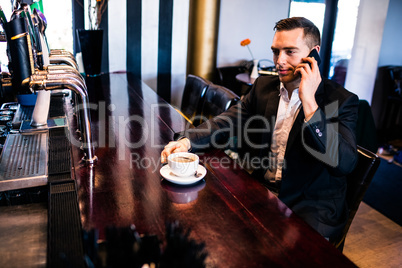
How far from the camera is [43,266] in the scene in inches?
35.4

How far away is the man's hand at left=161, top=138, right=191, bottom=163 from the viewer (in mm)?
1470

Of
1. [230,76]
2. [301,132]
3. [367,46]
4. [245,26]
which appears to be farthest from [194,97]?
[367,46]

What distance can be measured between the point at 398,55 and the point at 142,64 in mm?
4092

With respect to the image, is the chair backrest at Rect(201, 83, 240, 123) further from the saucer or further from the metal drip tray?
the metal drip tray

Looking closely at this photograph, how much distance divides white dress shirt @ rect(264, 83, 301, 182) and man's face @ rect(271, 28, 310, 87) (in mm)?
133

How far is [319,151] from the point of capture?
149 cm

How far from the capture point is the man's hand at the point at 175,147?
1.47m

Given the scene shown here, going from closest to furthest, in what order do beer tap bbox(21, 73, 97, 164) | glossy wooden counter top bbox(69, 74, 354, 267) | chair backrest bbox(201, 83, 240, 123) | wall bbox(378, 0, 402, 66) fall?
glossy wooden counter top bbox(69, 74, 354, 267)
beer tap bbox(21, 73, 97, 164)
chair backrest bbox(201, 83, 240, 123)
wall bbox(378, 0, 402, 66)

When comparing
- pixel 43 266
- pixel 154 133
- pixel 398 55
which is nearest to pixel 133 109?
pixel 154 133

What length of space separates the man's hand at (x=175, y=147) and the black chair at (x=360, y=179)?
0.77 m

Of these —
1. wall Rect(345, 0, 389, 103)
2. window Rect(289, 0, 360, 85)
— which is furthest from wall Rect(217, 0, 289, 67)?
wall Rect(345, 0, 389, 103)

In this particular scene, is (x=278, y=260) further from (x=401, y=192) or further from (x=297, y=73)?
(x=401, y=192)

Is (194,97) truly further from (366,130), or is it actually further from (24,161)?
(24,161)

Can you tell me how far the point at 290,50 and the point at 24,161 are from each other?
4.33 ft
